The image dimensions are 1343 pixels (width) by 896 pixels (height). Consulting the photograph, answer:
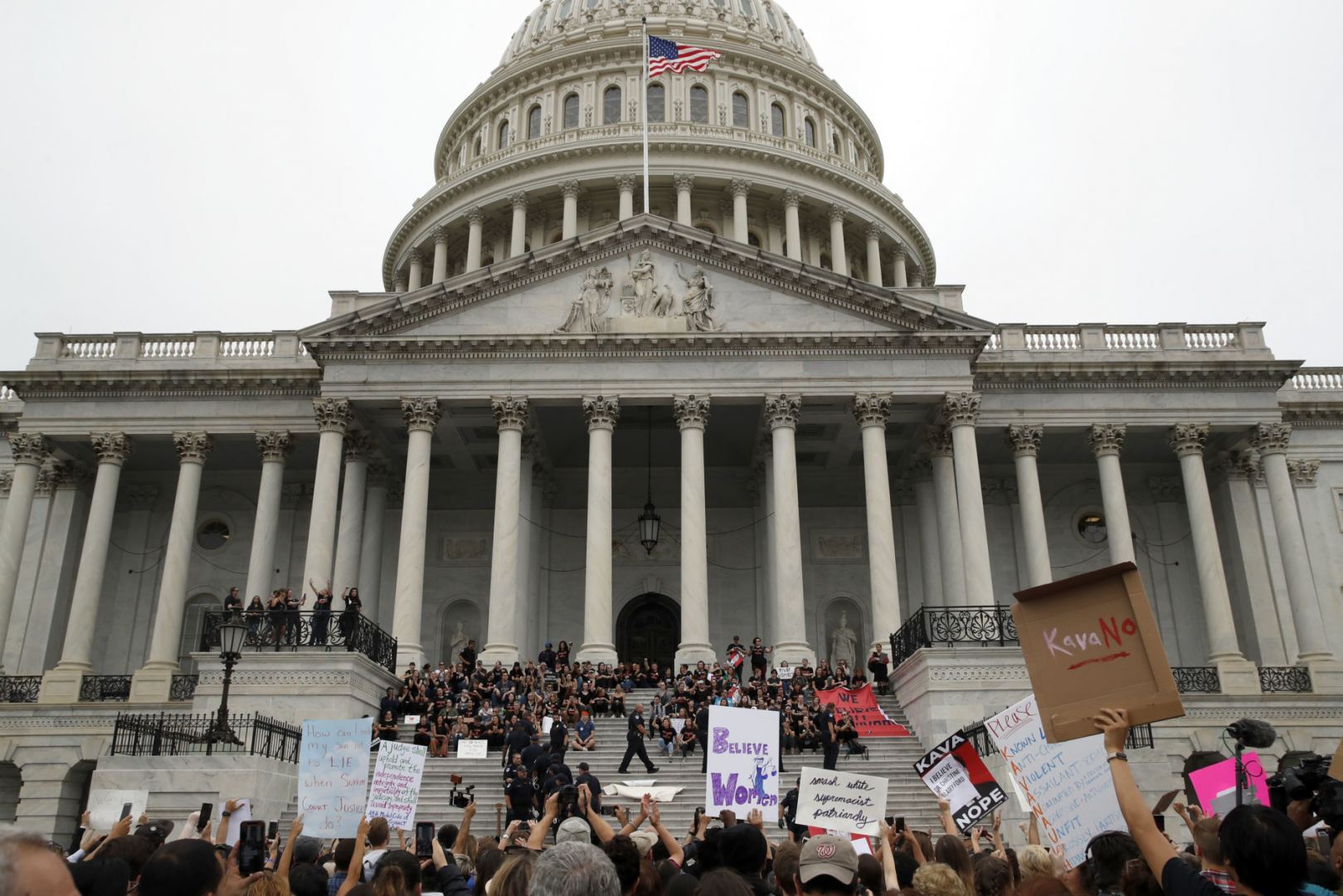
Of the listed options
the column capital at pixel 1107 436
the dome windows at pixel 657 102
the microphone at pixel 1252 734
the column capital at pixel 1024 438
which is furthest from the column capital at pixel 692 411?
the dome windows at pixel 657 102

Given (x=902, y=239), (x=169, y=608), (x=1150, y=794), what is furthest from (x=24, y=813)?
(x=902, y=239)

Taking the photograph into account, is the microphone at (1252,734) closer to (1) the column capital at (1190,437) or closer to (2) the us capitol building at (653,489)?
(2) the us capitol building at (653,489)

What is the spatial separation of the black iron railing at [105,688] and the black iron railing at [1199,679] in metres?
32.0

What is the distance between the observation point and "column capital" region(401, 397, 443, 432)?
34906mm

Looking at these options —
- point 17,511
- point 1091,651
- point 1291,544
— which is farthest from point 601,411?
point 1091,651

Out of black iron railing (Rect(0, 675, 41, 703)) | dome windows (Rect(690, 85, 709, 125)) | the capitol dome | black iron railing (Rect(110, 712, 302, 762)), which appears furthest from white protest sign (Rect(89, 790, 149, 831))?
dome windows (Rect(690, 85, 709, 125))

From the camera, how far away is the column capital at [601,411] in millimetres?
35094

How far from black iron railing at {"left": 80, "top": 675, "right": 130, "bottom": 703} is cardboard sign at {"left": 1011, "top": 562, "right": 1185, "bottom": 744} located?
35.7m

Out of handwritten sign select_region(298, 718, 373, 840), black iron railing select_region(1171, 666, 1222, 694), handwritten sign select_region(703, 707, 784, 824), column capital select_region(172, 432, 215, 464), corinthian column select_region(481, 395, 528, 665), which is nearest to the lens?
handwritten sign select_region(298, 718, 373, 840)

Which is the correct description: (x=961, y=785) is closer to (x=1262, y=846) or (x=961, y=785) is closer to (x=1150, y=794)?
(x=1262, y=846)

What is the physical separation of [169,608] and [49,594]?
5415 millimetres

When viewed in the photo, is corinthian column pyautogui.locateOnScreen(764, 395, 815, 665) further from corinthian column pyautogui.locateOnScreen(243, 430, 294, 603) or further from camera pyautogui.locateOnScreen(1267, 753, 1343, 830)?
camera pyautogui.locateOnScreen(1267, 753, 1343, 830)

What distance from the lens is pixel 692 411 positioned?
3509cm

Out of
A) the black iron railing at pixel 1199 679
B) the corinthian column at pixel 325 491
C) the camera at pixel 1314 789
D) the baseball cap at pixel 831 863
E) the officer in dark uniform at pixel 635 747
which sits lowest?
the baseball cap at pixel 831 863
